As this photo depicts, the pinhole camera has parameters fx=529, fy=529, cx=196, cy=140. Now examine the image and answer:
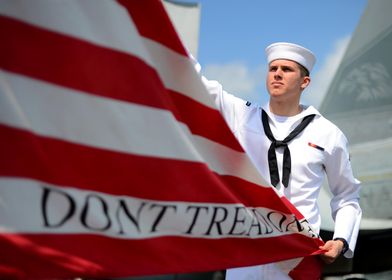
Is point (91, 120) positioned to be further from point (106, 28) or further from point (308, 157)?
point (308, 157)

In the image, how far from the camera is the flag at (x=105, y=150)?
0.96m

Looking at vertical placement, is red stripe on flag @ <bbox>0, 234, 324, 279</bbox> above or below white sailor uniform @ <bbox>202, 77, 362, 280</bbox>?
below

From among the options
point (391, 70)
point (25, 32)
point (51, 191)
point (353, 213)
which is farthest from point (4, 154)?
point (391, 70)

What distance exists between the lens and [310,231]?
6.17 ft

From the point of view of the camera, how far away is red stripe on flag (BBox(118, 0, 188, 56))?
4.04 feet

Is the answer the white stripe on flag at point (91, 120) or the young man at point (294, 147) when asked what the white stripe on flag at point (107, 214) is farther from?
the young man at point (294, 147)

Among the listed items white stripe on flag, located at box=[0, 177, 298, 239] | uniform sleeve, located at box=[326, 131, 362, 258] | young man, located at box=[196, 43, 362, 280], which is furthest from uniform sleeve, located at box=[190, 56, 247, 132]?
white stripe on flag, located at box=[0, 177, 298, 239]

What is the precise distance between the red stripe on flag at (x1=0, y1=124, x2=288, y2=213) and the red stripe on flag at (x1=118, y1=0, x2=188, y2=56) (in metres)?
0.31

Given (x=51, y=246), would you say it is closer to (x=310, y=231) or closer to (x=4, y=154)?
(x=4, y=154)

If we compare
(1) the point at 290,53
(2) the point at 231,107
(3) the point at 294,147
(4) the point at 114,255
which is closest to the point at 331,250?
(3) the point at 294,147

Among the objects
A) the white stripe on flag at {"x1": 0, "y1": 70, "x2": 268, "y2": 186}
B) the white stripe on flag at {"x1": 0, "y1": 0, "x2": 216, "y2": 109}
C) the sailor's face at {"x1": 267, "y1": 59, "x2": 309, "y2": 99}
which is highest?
the sailor's face at {"x1": 267, "y1": 59, "x2": 309, "y2": 99}

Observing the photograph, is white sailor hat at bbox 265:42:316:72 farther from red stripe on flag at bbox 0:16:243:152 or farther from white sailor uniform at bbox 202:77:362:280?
red stripe on flag at bbox 0:16:243:152

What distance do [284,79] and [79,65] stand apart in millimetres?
1174

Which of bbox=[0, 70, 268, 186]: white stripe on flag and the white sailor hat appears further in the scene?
the white sailor hat
